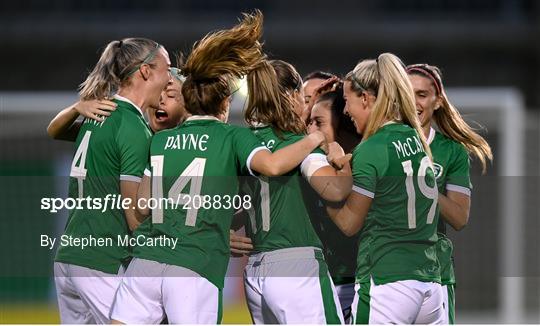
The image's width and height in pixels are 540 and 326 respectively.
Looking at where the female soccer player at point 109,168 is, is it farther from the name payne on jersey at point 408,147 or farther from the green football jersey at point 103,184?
the name payne on jersey at point 408,147

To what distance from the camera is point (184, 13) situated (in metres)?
18.7

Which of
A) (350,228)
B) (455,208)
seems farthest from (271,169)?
(455,208)

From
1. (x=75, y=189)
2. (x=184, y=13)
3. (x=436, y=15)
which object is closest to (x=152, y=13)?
(x=184, y=13)

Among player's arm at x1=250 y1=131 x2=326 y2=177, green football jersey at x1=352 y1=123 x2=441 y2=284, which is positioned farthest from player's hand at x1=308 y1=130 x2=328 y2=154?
green football jersey at x1=352 y1=123 x2=441 y2=284

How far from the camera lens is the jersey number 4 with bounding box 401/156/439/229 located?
4.77 meters

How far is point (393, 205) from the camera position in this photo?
4.79m

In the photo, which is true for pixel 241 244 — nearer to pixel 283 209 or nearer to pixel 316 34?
pixel 283 209

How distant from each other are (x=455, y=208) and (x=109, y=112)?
1.54 metres

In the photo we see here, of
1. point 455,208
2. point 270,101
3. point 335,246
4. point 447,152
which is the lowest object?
point 335,246

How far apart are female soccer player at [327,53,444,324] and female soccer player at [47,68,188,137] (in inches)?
32.1

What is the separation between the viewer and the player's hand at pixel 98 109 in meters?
5.05

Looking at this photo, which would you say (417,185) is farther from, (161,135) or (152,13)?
(152,13)

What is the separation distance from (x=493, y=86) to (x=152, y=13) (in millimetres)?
5450

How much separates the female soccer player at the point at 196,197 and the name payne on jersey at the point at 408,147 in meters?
0.31
